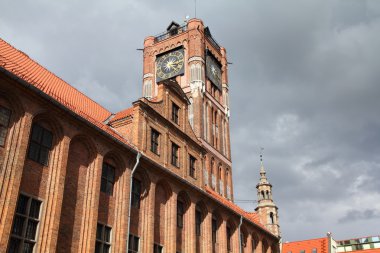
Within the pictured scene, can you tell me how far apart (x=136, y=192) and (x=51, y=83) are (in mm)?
8221

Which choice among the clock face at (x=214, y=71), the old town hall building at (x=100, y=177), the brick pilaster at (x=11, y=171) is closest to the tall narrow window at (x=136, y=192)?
the old town hall building at (x=100, y=177)

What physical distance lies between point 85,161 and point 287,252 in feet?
187

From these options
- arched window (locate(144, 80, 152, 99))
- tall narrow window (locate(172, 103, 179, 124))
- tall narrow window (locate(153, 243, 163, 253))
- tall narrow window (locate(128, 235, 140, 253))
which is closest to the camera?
tall narrow window (locate(128, 235, 140, 253))

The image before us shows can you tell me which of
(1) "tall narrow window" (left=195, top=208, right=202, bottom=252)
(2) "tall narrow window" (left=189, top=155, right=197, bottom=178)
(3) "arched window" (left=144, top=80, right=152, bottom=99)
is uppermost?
(3) "arched window" (left=144, top=80, right=152, bottom=99)

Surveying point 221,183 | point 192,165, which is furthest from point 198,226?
point 221,183

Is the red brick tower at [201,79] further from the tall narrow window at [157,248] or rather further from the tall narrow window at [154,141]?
the tall narrow window at [157,248]

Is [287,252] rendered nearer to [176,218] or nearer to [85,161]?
[176,218]

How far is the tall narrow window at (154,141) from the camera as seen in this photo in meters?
26.5

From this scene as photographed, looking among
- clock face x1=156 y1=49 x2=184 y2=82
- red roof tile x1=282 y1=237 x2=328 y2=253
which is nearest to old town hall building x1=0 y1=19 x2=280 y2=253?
clock face x1=156 y1=49 x2=184 y2=82

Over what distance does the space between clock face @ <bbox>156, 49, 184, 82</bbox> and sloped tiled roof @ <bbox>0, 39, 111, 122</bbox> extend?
2800cm

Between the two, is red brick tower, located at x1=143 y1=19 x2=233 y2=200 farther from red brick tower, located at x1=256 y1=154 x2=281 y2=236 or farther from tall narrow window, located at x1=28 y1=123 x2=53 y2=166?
tall narrow window, located at x1=28 y1=123 x2=53 y2=166

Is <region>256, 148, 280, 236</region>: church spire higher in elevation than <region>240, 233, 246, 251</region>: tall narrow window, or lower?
higher

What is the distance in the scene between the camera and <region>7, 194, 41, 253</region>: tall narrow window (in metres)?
16.3

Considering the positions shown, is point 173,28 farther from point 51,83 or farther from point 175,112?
point 51,83
